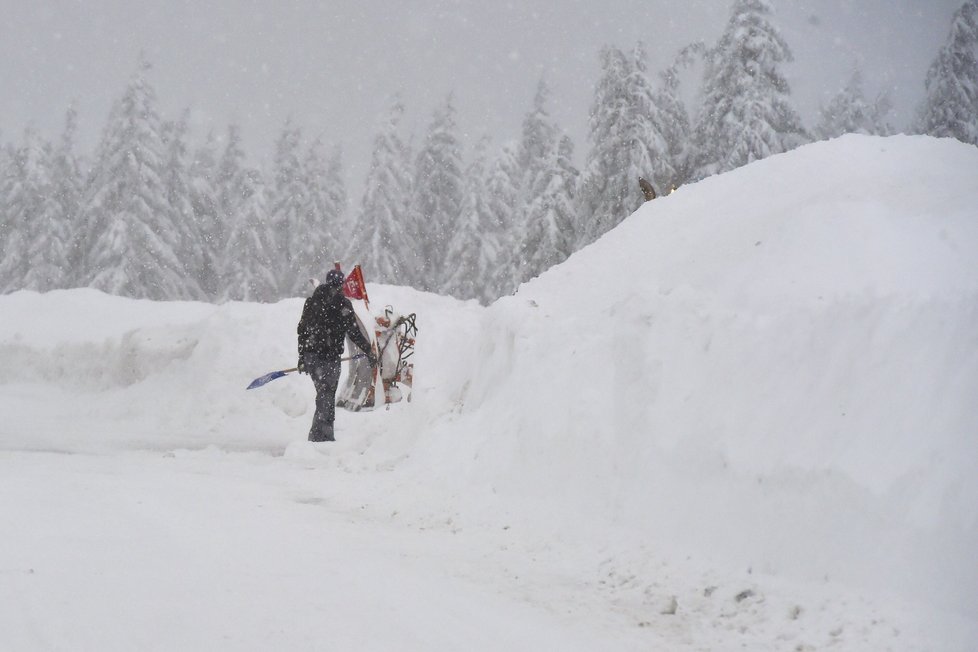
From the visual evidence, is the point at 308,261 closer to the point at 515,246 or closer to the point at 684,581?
the point at 515,246

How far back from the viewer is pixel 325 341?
9109 millimetres

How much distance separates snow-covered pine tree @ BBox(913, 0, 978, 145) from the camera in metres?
25.3

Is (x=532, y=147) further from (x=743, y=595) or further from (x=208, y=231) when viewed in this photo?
(x=743, y=595)

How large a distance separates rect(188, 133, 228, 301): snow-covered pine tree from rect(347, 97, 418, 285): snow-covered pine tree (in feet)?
26.6

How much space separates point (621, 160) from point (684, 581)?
2107 cm

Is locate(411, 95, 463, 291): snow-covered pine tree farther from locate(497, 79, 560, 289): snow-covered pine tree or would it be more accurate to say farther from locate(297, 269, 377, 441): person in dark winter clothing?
locate(297, 269, 377, 441): person in dark winter clothing

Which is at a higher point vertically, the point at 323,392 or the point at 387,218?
the point at 387,218

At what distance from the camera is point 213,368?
12.1m

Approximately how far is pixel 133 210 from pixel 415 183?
12.6m

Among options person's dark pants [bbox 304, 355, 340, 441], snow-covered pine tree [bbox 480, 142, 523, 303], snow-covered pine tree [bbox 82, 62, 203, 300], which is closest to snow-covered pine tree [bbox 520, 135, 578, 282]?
snow-covered pine tree [bbox 480, 142, 523, 303]

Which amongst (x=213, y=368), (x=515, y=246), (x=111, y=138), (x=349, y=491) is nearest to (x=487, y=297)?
(x=515, y=246)

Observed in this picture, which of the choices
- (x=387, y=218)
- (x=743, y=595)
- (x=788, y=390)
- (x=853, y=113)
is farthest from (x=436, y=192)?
(x=743, y=595)

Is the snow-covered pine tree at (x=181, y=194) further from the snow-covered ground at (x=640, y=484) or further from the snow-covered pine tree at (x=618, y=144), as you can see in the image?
the snow-covered ground at (x=640, y=484)

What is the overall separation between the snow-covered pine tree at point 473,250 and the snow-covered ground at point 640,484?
81.1ft
